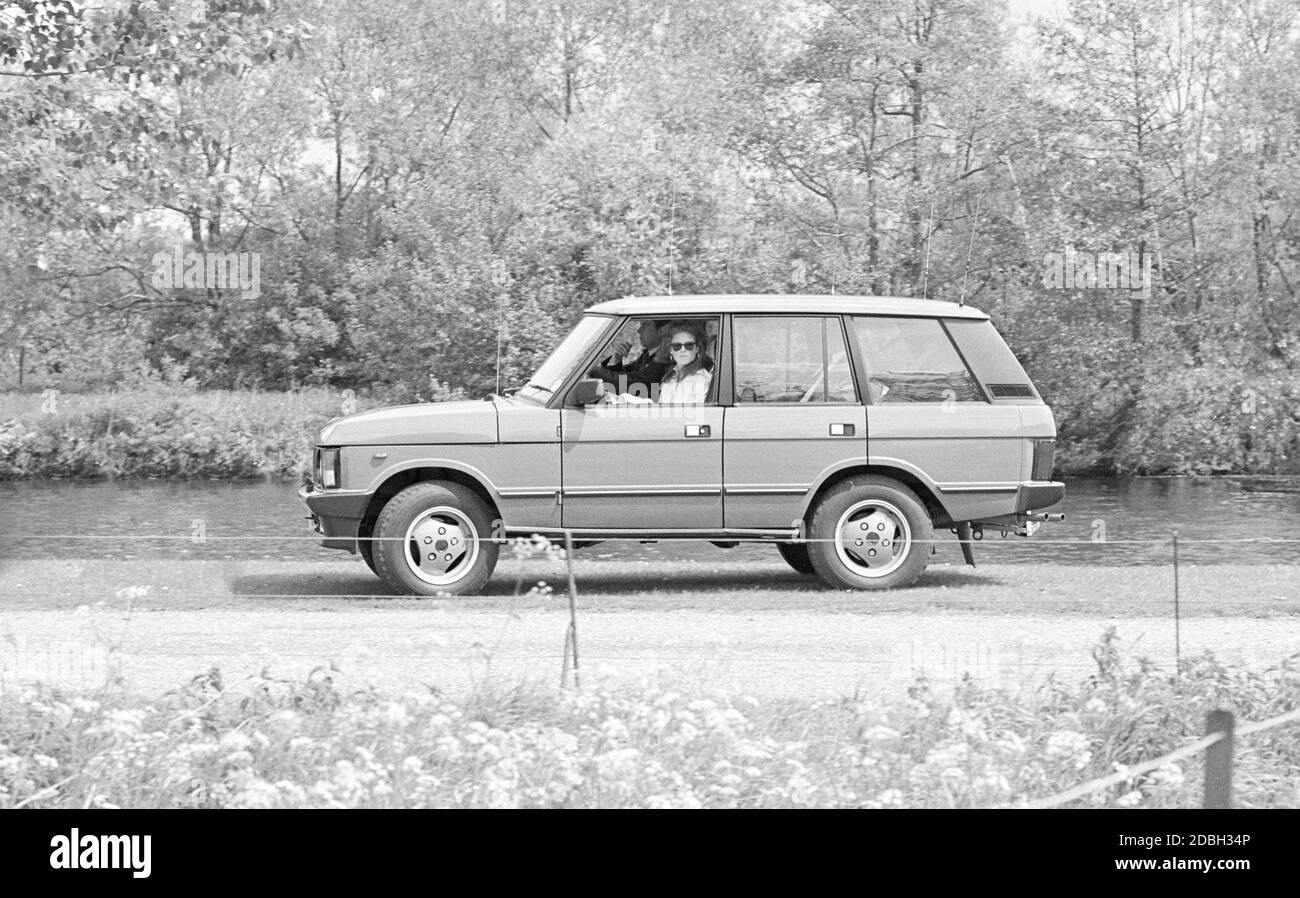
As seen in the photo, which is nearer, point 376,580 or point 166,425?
point 376,580

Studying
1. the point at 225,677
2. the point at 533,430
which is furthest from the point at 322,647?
the point at 533,430

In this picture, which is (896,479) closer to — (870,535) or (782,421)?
(870,535)

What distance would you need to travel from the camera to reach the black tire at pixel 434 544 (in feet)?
40.4

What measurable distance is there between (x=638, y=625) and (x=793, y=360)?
2946 mm

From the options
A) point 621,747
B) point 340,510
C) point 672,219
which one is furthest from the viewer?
point 672,219

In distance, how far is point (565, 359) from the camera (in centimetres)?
1294

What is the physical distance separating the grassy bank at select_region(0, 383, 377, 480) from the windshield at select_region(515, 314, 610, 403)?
2286cm

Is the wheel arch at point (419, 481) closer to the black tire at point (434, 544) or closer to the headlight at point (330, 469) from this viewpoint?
the black tire at point (434, 544)

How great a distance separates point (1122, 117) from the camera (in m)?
36.5

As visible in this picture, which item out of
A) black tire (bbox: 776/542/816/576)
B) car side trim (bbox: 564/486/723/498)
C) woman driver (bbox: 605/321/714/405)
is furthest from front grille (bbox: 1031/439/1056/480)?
car side trim (bbox: 564/486/723/498)

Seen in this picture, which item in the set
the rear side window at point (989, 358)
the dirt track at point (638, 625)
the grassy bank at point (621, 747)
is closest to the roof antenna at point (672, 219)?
the dirt track at point (638, 625)

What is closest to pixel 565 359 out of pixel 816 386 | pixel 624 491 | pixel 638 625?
pixel 624 491
